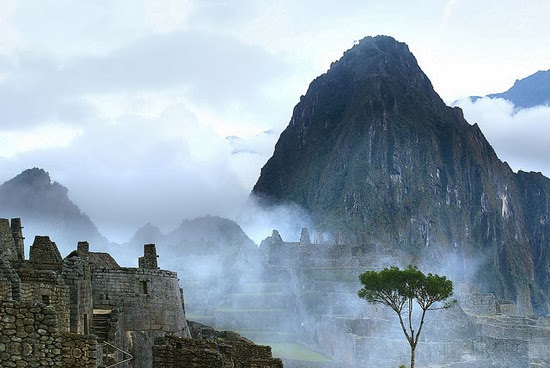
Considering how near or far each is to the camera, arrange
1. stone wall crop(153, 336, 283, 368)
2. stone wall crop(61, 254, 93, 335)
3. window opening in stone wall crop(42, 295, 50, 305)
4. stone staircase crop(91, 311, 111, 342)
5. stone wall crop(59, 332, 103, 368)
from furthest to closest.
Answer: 1. stone staircase crop(91, 311, 111, 342)
2. stone wall crop(61, 254, 93, 335)
3. window opening in stone wall crop(42, 295, 50, 305)
4. stone wall crop(153, 336, 283, 368)
5. stone wall crop(59, 332, 103, 368)

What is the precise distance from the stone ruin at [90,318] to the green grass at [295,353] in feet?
93.2

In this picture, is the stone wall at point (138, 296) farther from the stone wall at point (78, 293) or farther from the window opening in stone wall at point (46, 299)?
the window opening in stone wall at point (46, 299)

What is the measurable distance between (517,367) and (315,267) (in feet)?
94.5

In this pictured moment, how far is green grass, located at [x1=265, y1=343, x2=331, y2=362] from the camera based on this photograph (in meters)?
52.6

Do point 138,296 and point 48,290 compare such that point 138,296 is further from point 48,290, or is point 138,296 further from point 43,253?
point 48,290

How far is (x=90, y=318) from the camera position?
642 inches

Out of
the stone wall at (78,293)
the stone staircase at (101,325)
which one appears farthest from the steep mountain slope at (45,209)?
the stone wall at (78,293)

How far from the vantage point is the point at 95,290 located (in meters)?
18.9

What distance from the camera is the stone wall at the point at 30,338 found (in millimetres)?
8141

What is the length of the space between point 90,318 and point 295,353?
4040 cm

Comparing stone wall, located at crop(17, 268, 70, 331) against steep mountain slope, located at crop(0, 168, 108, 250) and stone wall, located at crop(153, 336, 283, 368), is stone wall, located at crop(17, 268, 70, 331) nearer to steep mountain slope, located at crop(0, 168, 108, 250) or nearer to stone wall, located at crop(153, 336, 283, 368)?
stone wall, located at crop(153, 336, 283, 368)

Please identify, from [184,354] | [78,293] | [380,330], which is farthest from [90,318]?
[380,330]

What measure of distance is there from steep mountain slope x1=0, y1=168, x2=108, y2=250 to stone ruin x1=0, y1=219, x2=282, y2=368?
63.7 meters

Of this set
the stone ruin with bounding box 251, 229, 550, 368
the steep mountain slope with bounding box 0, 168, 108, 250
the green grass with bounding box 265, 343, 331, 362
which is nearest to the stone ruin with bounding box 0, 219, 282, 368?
the green grass with bounding box 265, 343, 331, 362
